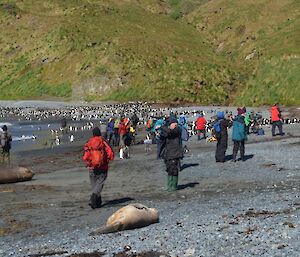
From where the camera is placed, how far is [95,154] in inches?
679

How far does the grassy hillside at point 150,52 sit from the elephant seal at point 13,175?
52.1 meters

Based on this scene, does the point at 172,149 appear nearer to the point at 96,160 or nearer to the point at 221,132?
the point at 96,160

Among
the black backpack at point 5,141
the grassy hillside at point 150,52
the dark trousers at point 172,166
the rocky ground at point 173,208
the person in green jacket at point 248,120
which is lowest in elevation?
the rocky ground at point 173,208

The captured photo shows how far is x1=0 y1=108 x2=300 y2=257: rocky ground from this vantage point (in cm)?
1193

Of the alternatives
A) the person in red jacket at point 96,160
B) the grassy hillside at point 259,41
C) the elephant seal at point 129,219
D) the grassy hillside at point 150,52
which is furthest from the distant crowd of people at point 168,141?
the grassy hillside at point 150,52

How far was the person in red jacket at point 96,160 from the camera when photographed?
17.3 metres

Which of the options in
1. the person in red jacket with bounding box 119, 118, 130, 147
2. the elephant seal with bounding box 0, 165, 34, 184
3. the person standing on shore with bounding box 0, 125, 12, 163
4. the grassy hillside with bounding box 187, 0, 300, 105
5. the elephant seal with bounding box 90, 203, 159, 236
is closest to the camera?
the elephant seal with bounding box 90, 203, 159, 236

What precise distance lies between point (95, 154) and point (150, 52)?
3580 inches

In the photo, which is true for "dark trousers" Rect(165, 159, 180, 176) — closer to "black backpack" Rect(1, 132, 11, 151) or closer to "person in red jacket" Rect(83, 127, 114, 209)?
"person in red jacket" Rect(83, 127, 114, 209)

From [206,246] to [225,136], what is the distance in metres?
14.0

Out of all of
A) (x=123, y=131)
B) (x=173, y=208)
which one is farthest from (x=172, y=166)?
(x=123, y=131)

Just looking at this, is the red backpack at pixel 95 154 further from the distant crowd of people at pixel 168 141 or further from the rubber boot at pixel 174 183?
the rubber boot at pixel 174 183

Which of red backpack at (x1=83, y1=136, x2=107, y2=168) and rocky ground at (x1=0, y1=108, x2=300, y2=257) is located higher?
red backpack at (x1=83, y1=136, x2=107, y2=168)

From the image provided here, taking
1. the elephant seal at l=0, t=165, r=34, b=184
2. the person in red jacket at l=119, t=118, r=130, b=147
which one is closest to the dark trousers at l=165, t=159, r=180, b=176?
the elephant seal at l=0, t=165, r=34, b=184
